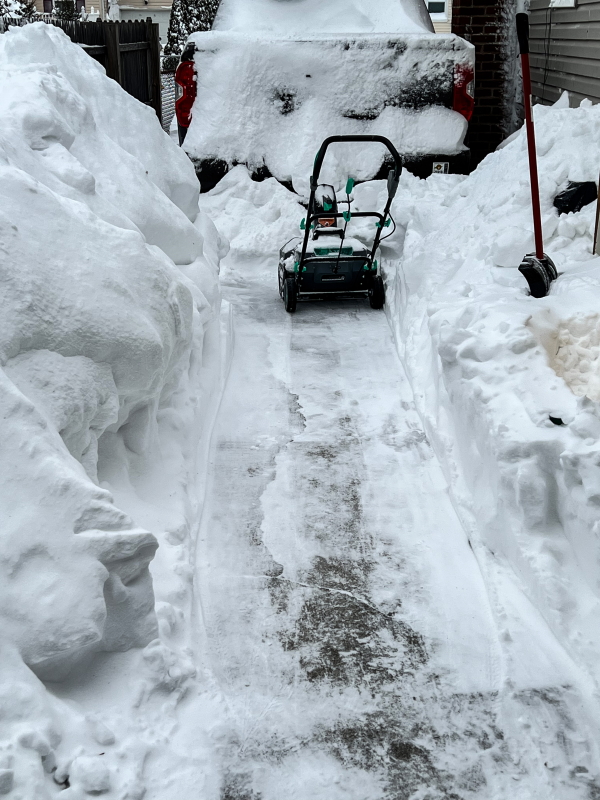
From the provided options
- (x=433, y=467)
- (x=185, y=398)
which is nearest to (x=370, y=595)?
(x=433, y=467)

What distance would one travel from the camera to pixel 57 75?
4.59 meters

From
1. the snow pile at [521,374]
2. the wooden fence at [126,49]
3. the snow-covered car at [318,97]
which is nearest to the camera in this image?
the snow pile at [521,374]

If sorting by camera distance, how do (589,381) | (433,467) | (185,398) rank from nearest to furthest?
(589,381) → (433,467) → (185,398)

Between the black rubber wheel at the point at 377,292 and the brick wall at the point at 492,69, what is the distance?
425 centimetres

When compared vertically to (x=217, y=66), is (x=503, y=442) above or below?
below

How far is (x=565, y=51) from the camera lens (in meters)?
8.12

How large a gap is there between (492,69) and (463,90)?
2662 millimetres

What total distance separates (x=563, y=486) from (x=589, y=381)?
2.24ft

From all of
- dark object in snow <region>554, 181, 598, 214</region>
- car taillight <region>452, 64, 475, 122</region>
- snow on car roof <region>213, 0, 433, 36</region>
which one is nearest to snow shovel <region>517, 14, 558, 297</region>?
dark object in snow <region>554, 181, 598, 214</region>

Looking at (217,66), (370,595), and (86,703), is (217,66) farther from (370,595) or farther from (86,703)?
(86,703)

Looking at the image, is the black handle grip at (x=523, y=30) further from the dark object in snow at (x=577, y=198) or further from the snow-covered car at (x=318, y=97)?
the snow-covered car at (x=318, y=97)

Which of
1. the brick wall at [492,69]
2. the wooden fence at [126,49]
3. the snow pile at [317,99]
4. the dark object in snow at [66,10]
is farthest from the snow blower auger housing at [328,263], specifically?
the dark object in snow at [66,10]

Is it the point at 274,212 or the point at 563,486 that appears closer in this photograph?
the point at 563,486

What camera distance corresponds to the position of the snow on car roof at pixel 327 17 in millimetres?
7840
